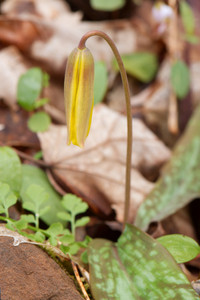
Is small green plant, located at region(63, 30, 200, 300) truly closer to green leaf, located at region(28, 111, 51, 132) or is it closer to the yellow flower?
the yellow flower

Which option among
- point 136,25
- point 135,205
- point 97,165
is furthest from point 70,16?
point 135,205

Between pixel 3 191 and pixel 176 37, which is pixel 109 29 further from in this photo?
pixel 3 191

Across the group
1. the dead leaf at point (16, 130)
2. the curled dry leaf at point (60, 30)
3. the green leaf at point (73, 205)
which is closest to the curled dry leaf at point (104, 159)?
the dead leaf at point (16, 130)

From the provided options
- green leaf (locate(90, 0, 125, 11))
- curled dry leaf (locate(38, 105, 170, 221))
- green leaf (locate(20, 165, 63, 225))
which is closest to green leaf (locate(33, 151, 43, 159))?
curled dry leaf (locate(38, 105, 170, 221))

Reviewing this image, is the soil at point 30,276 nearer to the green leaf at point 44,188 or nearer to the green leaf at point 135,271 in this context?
the green leaf at point 135,271

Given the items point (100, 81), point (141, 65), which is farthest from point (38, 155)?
point (141, 65)

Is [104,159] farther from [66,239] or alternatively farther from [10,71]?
[10,71]
